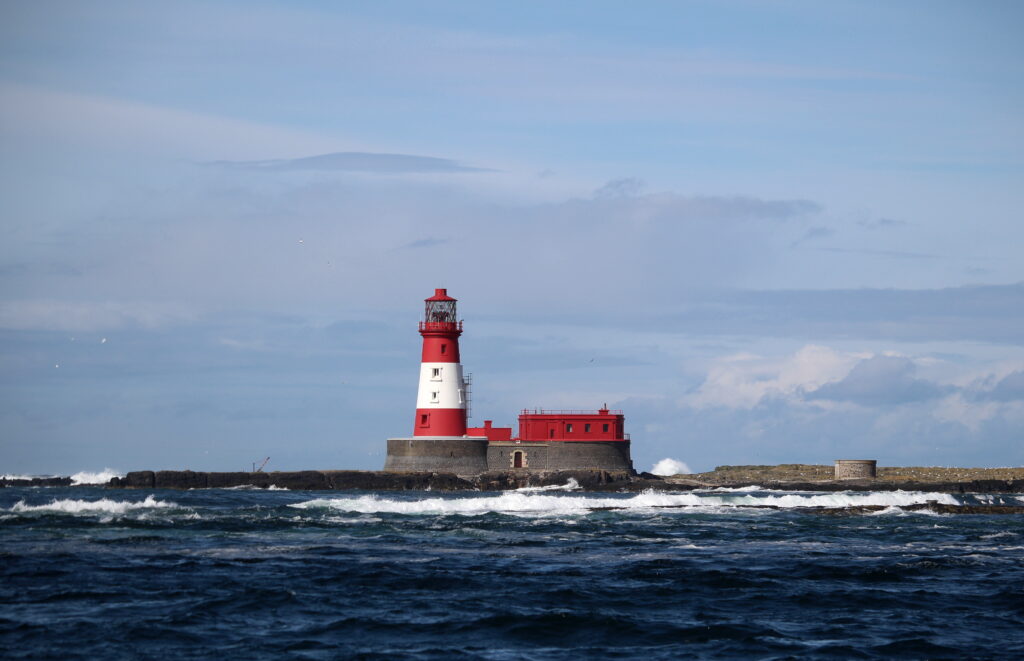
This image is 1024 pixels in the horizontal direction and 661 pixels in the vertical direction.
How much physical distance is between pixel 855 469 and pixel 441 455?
22.0 m

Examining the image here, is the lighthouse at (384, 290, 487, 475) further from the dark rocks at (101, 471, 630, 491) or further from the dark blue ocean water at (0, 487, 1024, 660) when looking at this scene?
the dark blue ocean water at (0, 487, 1024, 660)

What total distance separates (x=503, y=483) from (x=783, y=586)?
38.5 metres

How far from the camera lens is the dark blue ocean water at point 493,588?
16047 millimetres

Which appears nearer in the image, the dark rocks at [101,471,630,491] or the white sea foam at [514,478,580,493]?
the white sea foam at [514,478,580,493]

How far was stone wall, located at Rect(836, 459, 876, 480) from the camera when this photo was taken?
63469 millimetres

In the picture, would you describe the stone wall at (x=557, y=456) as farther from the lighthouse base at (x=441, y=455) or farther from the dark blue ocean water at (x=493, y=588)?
the dark blue ocean water at (x=493, y=588)

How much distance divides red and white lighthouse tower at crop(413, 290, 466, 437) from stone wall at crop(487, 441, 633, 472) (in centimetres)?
264

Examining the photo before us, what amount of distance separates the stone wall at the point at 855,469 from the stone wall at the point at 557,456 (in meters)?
12.0

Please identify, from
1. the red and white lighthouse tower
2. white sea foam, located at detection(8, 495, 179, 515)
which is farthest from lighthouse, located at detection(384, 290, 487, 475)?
white sea foam, located at detection(8, 495, 179, 515)

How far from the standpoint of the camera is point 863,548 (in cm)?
2783

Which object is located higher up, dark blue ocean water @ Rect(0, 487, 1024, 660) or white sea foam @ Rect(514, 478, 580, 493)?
white sea foam @ Rect(514, 478, 580, 493)

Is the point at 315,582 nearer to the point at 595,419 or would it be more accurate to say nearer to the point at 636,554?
the point at 636,554

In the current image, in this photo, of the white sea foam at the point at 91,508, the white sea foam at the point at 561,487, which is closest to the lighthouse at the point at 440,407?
the white sea foam at the point at 561,487

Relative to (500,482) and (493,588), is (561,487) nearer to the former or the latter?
(500,482)
